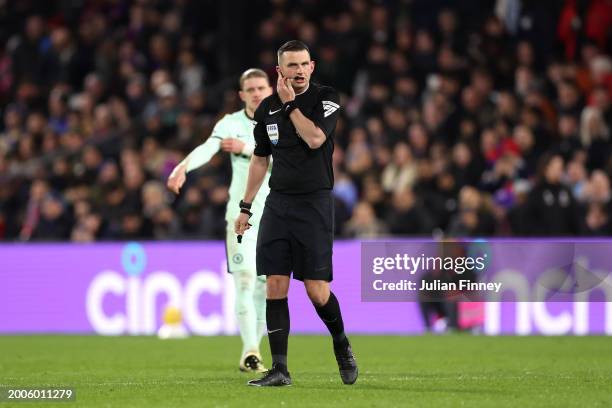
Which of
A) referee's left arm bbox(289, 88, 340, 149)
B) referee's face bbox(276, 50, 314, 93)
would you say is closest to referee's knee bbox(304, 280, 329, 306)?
referee's left arm bbox(289, 88, 340, 149)

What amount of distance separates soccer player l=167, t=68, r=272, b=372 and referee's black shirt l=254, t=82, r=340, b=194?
1.88 m

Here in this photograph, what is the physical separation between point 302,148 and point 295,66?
585 mm

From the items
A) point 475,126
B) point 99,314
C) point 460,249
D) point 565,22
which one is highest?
point 565,22

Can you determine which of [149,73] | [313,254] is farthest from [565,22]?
[313,254]

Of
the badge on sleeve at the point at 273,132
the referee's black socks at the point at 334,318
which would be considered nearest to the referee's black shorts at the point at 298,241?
the referee's black socks at the point at 334,318

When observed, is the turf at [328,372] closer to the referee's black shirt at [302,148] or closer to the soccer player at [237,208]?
the soccer player at [237,208]

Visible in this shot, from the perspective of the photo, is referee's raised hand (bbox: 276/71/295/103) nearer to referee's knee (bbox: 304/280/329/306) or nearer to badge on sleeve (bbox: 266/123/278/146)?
badge on sleeve (bbox: 266/123/278/146)

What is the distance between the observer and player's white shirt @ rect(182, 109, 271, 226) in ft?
36.2

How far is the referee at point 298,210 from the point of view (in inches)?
352

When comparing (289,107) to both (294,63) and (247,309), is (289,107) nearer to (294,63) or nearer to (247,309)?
(294,63)

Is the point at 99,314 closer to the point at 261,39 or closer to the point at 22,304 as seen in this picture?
the point at 22,304

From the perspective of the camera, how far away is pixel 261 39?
23.1 m

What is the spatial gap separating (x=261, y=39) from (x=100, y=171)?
3.87m

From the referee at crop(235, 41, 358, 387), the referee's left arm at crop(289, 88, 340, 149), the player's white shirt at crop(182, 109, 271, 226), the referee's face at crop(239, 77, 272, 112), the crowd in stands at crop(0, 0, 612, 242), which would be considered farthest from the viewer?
the crowd in stands at crop(0, 0, 612, 242)
